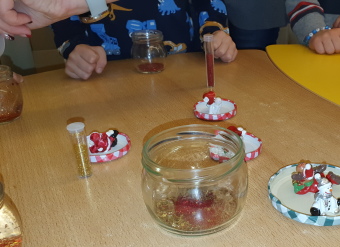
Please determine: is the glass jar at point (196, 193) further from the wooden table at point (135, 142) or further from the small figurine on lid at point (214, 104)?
the small figurine on lid at point (214, 104)

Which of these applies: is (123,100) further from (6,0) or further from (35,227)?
(35,227)

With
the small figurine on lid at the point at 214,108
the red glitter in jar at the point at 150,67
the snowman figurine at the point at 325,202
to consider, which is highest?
the snowman figurine at the point at 325,202

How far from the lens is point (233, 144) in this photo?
62 centimetres

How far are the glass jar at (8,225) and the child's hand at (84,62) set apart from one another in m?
0.61

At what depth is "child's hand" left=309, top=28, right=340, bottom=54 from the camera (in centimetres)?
117

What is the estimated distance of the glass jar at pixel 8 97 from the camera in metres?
0.90

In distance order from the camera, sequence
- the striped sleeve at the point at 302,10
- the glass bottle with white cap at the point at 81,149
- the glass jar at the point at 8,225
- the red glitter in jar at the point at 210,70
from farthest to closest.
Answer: the striped sleeve at the point at 302,10
the red glitter in jar at the point at 210,70
the glass bottle with white cap at the point at 81,149
the glass jar at the point at 8,225

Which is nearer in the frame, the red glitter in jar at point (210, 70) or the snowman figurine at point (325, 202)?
the snowman figurine at point (325, 202)

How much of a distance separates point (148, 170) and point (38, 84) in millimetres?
672

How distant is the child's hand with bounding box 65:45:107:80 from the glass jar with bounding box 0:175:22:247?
61 centimetres

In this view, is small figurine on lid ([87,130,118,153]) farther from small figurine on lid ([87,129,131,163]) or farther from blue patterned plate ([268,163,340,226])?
blue patterned plate ([268,163,340,226])

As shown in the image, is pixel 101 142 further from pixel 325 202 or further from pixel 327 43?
pixel 327 43

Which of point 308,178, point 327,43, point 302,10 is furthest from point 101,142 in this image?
point 302,10

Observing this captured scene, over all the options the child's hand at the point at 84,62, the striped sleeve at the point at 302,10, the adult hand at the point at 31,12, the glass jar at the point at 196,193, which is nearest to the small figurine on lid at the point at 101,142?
the glass jar at the point at 196,193
